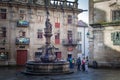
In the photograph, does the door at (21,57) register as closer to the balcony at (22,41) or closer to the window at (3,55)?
the balcony at (22,41)

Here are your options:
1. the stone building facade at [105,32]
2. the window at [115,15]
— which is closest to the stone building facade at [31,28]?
the stone building facade at [105,32]

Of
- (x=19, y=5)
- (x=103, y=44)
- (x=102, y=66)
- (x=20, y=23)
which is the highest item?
(x=19, y=5)

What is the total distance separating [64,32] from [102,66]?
1693 cm

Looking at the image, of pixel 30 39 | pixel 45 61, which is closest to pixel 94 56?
pixel 45 61

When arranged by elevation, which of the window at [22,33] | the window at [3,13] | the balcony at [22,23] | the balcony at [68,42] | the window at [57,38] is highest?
the window at [3,13]

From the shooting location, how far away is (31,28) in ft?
152

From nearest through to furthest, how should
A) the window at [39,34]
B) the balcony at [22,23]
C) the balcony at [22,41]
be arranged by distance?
the balcony at [22,41]
the balcony at [22,23]
the window at [39,34]

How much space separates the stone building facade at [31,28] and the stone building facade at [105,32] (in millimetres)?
9527

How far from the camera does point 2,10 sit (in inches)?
1727

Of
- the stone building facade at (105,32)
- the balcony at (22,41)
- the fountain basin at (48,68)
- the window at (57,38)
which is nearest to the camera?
the fountain basin at (48,68)

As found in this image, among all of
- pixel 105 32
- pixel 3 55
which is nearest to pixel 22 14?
pixel 3 55

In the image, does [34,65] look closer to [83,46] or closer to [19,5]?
[19,5]

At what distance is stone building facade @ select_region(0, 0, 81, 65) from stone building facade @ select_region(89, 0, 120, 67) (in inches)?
375

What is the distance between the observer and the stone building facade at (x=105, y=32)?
3291 cm
